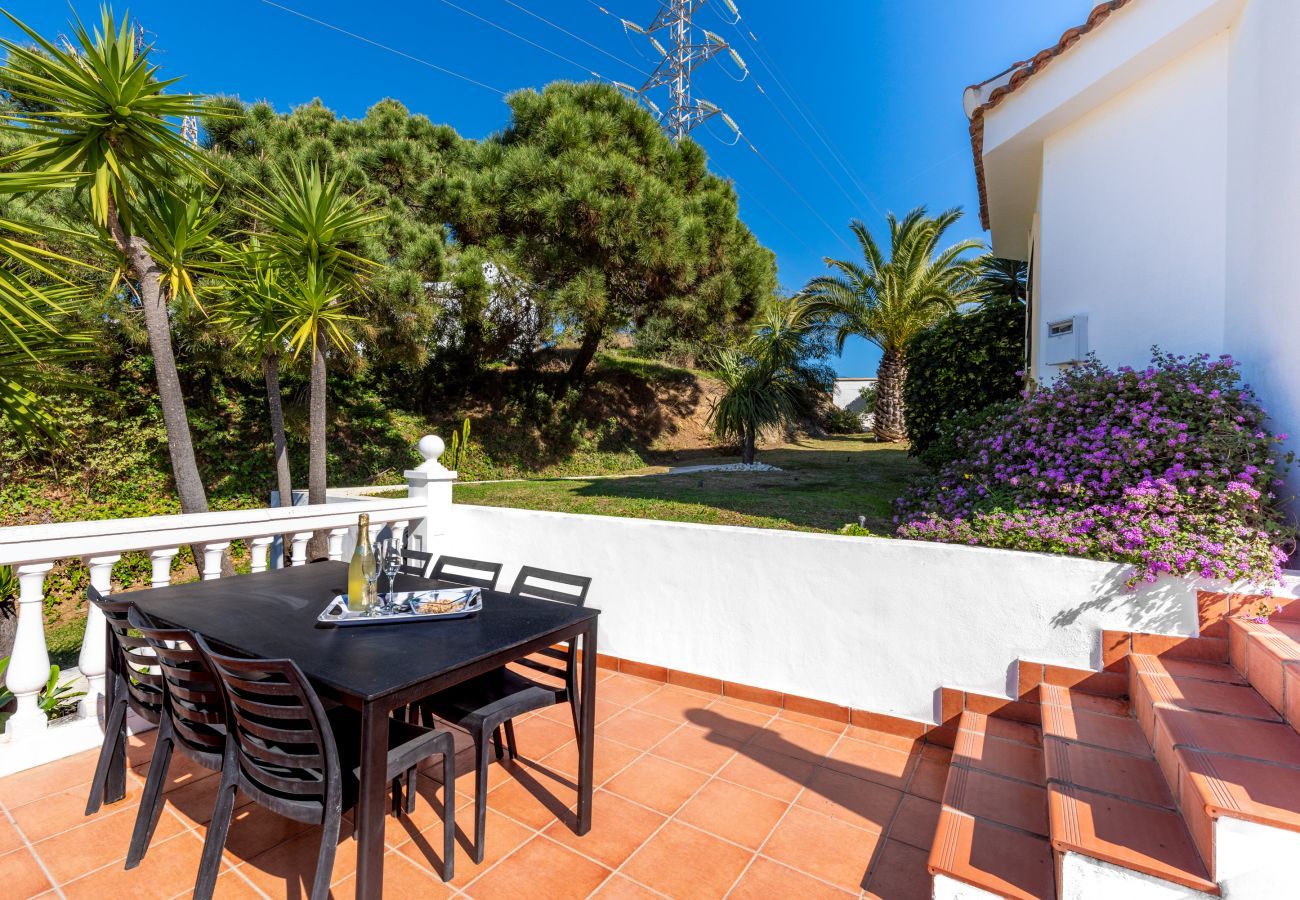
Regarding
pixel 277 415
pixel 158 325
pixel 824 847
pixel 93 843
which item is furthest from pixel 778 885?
pixel 277 415

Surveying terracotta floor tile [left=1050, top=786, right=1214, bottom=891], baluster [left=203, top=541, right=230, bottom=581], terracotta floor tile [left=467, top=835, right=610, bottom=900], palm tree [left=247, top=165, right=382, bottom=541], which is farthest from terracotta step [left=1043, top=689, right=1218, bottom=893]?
palm tree [left=247, top=165, right=382, bottom=541]

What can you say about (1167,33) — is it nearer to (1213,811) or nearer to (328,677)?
(1213,811)

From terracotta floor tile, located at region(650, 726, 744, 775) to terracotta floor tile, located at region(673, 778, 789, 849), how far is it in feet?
0.50

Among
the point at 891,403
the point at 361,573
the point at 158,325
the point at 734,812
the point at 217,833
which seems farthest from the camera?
the point at 891,403

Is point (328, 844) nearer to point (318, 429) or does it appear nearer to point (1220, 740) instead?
point (1220, 740)

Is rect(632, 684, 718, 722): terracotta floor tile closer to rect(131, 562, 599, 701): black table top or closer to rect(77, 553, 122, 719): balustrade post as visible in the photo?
rect(131, 562, 599, 701): black table top

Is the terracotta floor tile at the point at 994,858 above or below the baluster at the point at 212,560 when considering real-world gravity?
below

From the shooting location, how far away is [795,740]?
104 inches

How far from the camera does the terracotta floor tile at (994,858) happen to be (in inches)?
63.9

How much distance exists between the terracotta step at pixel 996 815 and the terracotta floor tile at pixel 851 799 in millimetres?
222

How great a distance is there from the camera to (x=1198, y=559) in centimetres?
219

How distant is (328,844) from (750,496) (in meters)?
3.98

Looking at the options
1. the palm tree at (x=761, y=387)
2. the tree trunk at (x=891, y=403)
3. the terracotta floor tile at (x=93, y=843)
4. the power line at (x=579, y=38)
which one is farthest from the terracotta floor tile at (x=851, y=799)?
the power line at (x=579, y=38)

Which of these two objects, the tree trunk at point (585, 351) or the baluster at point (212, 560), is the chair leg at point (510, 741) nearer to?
the baluster at point (212, 560)
